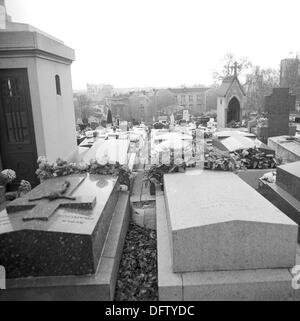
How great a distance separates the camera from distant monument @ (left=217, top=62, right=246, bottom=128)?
1911 centimetres

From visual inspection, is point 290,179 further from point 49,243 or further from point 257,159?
point 49,243

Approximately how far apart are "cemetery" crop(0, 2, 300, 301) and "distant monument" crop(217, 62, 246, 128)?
13279mm

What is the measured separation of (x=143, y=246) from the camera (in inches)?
179

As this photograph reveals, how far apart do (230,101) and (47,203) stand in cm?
1731

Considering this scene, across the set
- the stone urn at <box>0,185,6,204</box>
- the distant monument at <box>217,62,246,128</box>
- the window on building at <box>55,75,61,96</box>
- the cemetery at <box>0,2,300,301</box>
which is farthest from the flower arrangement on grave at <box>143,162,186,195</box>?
the distant monument at <box>217,62,246,128</box>

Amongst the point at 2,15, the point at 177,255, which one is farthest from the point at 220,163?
the point at 2,15

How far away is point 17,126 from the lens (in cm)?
630

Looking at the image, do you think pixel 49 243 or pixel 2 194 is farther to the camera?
pixel 2 194

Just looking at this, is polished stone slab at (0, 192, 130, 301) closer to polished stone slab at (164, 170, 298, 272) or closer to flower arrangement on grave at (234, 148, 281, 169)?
polished stone slab at (164, 170, 298, 272)

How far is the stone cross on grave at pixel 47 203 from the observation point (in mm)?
3582

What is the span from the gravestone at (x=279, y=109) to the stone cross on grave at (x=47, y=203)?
10.6 meters

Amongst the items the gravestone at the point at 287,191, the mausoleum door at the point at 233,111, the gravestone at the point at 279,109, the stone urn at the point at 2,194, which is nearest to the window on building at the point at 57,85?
the stone urn at the point at 2,194

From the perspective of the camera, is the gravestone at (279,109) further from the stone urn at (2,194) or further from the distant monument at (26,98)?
the stone urn at (2,194)

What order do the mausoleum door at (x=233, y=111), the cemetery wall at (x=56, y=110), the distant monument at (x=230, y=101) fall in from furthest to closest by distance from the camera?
the mausoleum door at (x=233, y=111), the distant monument at (x=230, y=101), the cemetery wall at (x=56, y=110)
